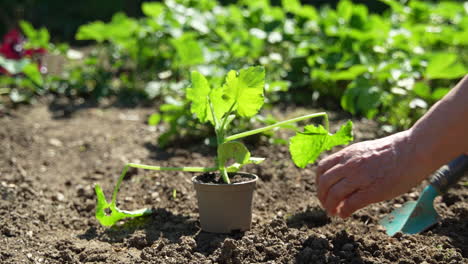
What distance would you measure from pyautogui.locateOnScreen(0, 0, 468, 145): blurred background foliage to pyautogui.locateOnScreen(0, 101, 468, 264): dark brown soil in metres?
0.23

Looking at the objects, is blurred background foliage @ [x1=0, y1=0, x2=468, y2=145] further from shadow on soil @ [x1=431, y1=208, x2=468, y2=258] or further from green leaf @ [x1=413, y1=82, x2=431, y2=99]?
shadow on soil @ [x1=431, y1=208, x2=468, y2=258]

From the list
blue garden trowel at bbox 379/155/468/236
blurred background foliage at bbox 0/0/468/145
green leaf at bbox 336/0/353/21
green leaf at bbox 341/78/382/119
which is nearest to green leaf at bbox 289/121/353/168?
blue garden trowel at bbox 379/155/468/236

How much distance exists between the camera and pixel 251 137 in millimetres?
2717

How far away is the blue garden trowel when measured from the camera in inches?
74.4

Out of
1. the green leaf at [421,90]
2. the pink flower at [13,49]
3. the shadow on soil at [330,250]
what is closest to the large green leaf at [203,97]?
the shadow on soil at [330,250]

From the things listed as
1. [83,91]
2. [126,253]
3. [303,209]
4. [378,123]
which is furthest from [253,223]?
[83,91]

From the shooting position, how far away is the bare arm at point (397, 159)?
137cm

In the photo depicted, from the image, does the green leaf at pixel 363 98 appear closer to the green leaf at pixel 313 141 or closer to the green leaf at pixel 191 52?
the green leaf at pixel 191 52

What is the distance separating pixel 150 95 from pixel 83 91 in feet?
2.11

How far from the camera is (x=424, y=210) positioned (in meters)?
1.94

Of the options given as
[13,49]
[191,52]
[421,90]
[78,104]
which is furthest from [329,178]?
[13,49]

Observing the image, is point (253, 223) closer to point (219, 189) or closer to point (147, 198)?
point (219, 189)

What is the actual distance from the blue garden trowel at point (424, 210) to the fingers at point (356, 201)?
40 cm

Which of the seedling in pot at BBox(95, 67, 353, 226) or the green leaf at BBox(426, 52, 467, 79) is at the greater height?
the seedling in pot at BBox(95, 67, 353, 226)
